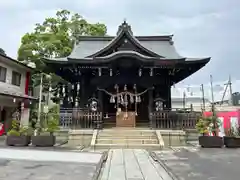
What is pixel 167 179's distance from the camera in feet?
16.1

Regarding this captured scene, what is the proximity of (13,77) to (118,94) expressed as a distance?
10.8 m

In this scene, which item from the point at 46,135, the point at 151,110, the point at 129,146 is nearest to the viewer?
the point at 129,146

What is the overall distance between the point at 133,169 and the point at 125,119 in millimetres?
7693

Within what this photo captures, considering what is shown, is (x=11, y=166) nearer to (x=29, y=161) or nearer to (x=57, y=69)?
(x=29, y=161)

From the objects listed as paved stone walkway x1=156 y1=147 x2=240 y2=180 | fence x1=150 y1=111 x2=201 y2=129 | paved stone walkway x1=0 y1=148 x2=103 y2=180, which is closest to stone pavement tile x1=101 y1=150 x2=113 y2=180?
paved stone walkway x1=0 y1=148 x2=103 y2=180

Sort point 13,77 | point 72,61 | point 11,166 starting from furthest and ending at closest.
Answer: point 13,77 < point 72,61 < point 11,166

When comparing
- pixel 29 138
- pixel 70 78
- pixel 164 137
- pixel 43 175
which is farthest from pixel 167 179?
pixel 70 78

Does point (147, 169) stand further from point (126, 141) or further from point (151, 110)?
point (151, 110)

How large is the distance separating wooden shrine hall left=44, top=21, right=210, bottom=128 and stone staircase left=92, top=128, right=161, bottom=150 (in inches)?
38.3

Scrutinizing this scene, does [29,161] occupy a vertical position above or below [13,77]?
below

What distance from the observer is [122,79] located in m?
13.1

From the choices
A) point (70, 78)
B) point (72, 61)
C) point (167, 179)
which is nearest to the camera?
point (167, 179)

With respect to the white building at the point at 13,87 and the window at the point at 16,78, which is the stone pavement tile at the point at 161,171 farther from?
the window at the point at 16,78

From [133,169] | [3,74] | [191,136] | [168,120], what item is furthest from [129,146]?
[3,74]
